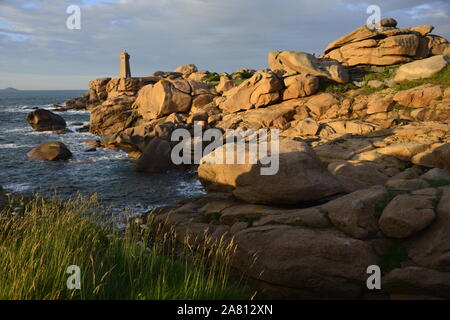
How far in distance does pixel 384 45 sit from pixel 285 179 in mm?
33720

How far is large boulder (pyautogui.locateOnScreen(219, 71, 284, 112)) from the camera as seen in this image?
3503 centimetres

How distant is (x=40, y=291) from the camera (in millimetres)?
5105

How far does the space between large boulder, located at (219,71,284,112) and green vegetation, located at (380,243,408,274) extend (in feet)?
91.5

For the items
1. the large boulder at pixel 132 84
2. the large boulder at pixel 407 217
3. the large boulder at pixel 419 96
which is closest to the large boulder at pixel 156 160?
the large boulder at pixel 419 96

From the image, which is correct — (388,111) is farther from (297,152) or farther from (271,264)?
(271,264)

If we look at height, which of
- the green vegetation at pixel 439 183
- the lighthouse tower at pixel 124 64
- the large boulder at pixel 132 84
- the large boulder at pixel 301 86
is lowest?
the green vegetation at pixel 439 183

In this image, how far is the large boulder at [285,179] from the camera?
440 inches

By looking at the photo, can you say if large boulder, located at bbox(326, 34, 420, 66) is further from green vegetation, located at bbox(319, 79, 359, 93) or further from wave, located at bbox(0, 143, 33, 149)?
wave, located at bbox(0, 143, 33, 149)

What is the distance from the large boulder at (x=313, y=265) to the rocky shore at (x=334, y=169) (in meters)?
0.02

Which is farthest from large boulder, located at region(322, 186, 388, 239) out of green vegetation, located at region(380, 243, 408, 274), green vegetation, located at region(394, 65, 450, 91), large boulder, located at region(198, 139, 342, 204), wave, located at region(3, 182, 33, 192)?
green vegetation, located at region(394, 65, 450, 91)

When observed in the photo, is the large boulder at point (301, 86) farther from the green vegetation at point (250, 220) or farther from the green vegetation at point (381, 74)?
the green vegetation at point (250, 220)

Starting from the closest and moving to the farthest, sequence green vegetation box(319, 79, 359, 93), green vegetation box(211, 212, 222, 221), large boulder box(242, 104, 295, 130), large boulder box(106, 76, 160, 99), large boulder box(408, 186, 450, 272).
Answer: large boulder box(408, 186, 450, 272)
green vegetation box(211, 212, 222, 221)
large boulder box(242, 104, 295, 130)
green vegetation box(319, 79, 359, 93)
large boulder box(106, 76, 160, 99)

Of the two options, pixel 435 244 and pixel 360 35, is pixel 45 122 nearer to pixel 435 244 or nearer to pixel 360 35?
pixel 360 35
